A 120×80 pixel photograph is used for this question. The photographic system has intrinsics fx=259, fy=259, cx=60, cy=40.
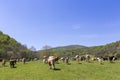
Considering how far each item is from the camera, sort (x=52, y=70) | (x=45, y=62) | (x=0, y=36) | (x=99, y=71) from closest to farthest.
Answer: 1. (x=52, y=70)
2. (x=99, y=71)
3. (x=45, y=62)
4. (x=0, y=36)

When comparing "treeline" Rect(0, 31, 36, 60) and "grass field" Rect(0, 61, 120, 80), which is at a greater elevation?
"treeline" Rect(0, 31, 36, 60)

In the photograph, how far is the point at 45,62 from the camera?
185 ft

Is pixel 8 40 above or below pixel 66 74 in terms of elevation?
above

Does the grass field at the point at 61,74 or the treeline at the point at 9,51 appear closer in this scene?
the grass field at the point at 61,74

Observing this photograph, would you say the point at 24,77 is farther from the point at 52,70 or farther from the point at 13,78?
the point at 52,70

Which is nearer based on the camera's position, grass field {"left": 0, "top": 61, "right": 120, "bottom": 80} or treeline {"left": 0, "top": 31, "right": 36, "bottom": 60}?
grass field {"left": 0, "top": 61, "right": 120, "bottom": 80}

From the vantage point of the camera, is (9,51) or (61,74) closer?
(61,74)

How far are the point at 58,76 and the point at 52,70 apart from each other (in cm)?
367

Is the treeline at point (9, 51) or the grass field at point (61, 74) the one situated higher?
the treeline at point (9, 51)

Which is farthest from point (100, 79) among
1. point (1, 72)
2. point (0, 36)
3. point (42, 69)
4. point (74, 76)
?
point (0, 36)

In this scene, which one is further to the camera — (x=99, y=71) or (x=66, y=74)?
(x=99, y=71)

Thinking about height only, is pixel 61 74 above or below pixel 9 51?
below

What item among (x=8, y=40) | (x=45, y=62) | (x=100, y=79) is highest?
(x=8, y=40)

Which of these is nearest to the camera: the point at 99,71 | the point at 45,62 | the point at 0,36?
the point at 99,71
